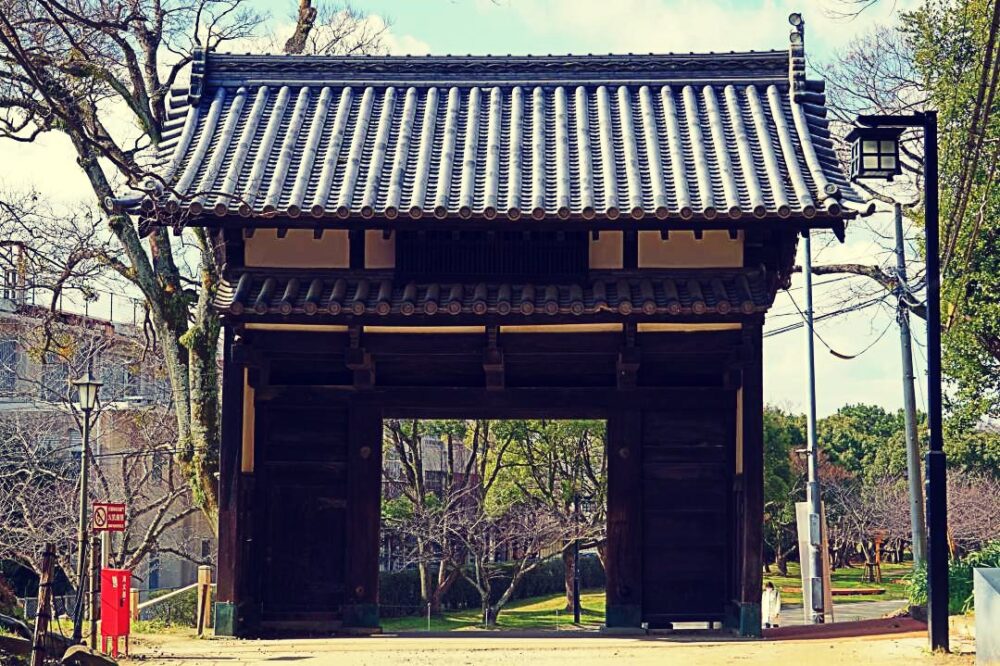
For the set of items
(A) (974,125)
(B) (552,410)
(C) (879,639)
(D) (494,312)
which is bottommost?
(C) (879,639)

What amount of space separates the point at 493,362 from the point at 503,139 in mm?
2734

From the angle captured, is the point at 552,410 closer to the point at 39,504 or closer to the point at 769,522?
the point at 39,504

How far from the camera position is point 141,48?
19.2 meters

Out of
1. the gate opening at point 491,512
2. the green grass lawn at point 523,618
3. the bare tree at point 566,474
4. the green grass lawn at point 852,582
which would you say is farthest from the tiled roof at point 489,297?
the green grass lawn at point 852,582

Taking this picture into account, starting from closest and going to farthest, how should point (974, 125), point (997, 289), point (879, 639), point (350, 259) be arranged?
1. point (974, 125)
2. point (879, 639)
3. point (350, 259)
4. point (997, 289)

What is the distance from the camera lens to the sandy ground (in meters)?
11.2

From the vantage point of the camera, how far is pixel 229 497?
13.5 meters

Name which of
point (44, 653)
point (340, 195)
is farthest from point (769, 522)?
point (44, 653)

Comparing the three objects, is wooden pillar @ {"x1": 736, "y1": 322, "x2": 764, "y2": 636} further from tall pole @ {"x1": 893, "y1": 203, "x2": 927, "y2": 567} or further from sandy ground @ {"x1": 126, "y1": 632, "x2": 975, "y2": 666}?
tall pole @ {"x1": 893, "y1": 203, "x2": 927, "y2": 567}

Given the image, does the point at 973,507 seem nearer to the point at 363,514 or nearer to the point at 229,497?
the point at 363,514

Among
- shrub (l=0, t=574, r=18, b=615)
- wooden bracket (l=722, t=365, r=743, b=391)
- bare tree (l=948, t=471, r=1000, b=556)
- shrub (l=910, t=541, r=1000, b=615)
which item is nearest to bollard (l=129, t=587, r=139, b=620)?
shrub (l=0, t=574, r=18, b=615)

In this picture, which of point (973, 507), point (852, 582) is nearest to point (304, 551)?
point (973, 507)

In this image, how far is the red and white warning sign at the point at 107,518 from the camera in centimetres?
1398

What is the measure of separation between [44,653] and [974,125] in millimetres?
7923
